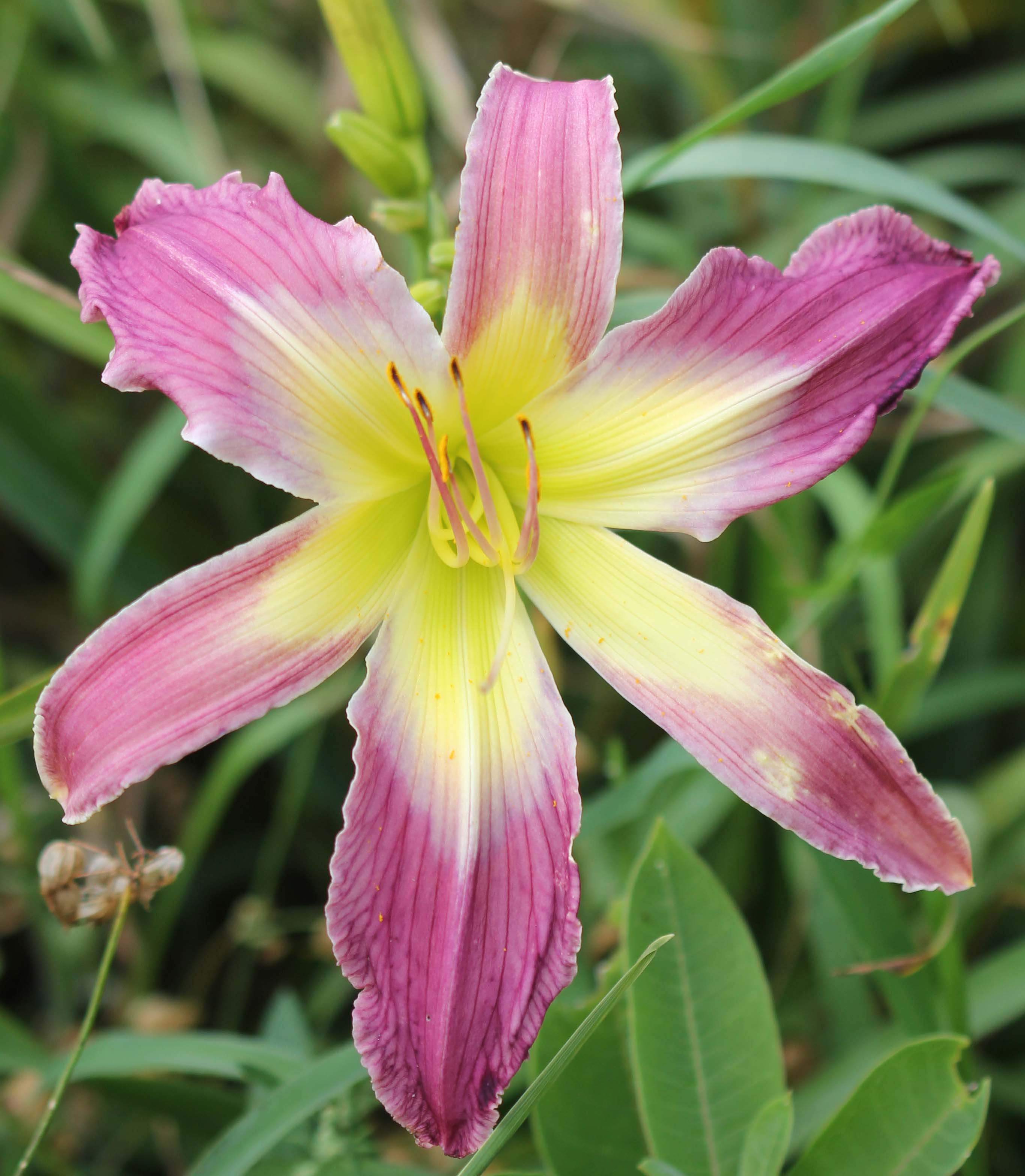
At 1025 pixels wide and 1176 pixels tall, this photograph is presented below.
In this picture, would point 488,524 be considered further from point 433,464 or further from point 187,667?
point 187,667

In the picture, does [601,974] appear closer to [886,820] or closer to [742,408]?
[886,820]

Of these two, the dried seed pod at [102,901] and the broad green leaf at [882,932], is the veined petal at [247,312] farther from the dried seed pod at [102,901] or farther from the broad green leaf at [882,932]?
the broad green leaf at [882,932]

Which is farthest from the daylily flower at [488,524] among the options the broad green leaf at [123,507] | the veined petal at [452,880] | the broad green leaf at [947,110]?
the broad green leaf at [947,110]

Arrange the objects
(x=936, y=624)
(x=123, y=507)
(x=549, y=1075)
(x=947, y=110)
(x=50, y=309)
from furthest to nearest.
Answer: (x=947, y=110), (x=123, y=507), (x=50, y=309), (x=936, y=624), (x=549, y=1075)

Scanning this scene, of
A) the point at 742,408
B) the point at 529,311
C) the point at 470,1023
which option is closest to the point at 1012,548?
the point at 742,408

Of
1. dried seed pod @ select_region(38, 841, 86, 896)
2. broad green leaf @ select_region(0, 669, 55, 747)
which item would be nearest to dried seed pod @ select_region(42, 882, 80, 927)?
dried seed pod @ select_region(38, 841, 86, 896)

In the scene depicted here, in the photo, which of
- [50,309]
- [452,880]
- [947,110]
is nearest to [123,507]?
[50,309]
